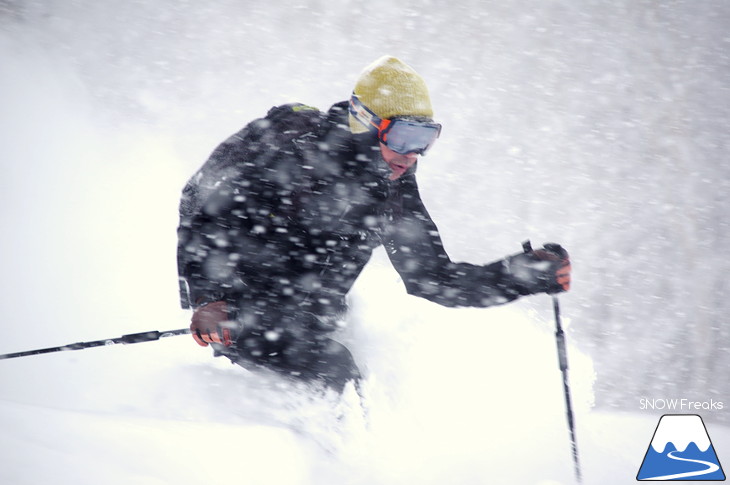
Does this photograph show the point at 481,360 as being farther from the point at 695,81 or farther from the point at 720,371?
the point at 695,81

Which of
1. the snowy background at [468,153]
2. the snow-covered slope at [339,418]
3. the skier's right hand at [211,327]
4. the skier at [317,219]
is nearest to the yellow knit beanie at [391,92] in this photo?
the skier at [317,219]

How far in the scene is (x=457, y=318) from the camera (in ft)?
7.95

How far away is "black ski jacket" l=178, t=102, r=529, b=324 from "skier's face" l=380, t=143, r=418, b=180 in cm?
2

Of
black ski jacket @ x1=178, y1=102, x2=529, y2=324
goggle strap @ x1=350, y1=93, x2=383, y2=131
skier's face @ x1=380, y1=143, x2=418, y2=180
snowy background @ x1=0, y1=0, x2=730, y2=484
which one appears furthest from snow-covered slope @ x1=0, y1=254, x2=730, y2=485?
goggle strap @ x1=350, y1=93, x2=383, y2=131

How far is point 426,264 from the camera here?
1510mm

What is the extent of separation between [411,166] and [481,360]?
1225mm

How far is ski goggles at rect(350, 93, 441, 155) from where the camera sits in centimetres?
130

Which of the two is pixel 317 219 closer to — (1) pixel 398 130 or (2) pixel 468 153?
(1) pixel 398 130

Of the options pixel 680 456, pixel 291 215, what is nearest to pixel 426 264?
pixel 291 215

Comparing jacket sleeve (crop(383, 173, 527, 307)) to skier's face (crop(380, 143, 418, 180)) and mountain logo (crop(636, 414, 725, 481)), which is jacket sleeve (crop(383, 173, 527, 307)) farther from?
mountain logo (crop(636, 414, 725, 481))

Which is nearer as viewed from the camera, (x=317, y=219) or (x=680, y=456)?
(x=317, y=219)

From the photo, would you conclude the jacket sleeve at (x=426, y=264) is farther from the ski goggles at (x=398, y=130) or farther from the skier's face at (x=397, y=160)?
the ski goggles at (x=398, y=130)

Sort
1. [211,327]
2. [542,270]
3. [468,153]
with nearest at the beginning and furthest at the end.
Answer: [211,327] < [542,270] < [468,153]

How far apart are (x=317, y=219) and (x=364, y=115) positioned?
312 millimetres
